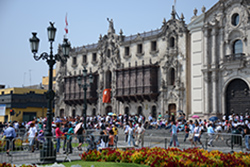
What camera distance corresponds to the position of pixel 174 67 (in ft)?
122

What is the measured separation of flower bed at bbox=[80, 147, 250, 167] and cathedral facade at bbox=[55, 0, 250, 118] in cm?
→ 2035

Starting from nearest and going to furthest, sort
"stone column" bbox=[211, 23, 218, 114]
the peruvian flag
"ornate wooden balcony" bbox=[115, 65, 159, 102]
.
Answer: "stone column" bbox=[211, 23, 218, 114] → "ornate wooden balcony" bbox=[115, 65, 159, 102] → the peruvian flag

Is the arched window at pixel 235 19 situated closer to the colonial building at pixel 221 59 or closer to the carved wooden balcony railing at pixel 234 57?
the colonial building at pixel 221 59

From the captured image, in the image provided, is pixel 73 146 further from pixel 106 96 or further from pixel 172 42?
pixel 106 96

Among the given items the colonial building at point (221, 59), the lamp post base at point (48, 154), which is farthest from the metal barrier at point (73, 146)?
the colonial building at point (221, 59)

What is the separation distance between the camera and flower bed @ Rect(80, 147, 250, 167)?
10.6 m

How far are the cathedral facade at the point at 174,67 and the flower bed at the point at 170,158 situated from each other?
20.4 metres

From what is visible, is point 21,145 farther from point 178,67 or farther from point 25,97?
point 25,97

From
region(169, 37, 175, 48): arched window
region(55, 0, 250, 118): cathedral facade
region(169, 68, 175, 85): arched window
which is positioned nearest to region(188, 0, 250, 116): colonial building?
region(55, 0, 250, 118): cathedral facade

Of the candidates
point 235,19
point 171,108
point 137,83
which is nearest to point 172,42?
point 137,83

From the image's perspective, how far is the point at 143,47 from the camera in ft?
135

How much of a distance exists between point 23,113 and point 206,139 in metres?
42.7

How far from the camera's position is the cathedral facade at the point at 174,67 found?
3156cm

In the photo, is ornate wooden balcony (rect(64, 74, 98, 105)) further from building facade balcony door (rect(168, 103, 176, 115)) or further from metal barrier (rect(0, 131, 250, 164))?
metal barrier (rect(0, 131, 250, 164))
